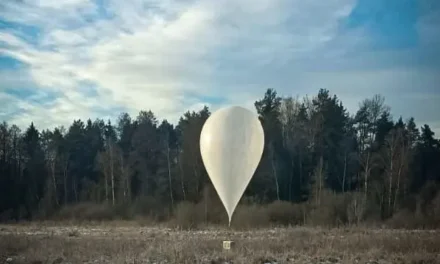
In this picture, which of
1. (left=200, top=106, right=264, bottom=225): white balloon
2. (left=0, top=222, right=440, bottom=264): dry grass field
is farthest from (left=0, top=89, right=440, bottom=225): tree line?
(left=200, top=106, right=264, bottom=225): white balloon

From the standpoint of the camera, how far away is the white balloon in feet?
56.6

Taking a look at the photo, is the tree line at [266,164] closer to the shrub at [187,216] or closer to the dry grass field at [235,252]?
the shrub at [187,216]

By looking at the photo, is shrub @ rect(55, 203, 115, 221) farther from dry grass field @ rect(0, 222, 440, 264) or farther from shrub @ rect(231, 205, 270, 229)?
dry grass field @ rect(0, 222, 440, 264)

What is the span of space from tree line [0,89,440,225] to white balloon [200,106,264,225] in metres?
21.7

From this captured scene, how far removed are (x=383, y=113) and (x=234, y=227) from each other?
79.2ft

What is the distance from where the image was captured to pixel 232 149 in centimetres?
1720

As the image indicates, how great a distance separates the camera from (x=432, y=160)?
46.6 m

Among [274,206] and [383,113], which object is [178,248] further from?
[383,113]

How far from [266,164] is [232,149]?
2829cm

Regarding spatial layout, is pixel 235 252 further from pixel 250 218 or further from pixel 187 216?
pixel 187 216

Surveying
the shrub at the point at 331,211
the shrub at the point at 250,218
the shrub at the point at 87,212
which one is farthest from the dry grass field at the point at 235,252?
the shrub at the point at 87,212

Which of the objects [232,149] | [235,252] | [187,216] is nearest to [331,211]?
[187,216]

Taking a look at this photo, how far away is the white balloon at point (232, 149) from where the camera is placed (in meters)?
17.3

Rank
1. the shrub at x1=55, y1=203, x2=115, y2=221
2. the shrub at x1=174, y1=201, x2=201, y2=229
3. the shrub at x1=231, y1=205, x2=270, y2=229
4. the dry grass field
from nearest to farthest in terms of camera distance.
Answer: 1. the dry grass field
2. the shrub at x1=231, y1=205, x2=270, y2=229
3. the shrub at x1=174, y1=201, x2=201, y2=229
4. the shrub at x1=55, y1=203, x2=115, y2=221
